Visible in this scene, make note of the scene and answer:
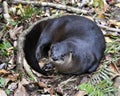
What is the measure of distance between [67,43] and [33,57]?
490 mm

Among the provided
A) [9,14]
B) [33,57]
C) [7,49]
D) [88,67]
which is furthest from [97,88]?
[9,14]

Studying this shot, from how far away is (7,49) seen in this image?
14.7 feet

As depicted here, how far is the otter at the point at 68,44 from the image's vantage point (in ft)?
13.4

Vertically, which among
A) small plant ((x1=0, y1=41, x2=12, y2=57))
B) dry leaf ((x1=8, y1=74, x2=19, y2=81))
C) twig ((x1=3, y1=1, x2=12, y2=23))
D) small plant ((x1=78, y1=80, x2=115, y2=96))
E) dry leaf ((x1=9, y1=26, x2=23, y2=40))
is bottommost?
small plant ((x1=78, y1=80, x2=115, y2=96))

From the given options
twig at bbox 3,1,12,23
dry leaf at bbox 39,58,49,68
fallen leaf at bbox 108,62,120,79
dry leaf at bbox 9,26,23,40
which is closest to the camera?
fallen leaf at bbox 108,62,120,79

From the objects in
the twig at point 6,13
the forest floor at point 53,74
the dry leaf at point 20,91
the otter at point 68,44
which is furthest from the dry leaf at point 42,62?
the twig at point 6,13

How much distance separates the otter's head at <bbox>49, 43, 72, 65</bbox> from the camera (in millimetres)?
3849

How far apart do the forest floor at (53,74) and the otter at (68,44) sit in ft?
0.35

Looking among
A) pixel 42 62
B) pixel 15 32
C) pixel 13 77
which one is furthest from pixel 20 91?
pixel 15 32

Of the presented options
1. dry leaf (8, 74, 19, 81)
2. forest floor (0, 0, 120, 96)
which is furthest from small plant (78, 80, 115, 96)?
dry leaf (8, 74, 19, 81)

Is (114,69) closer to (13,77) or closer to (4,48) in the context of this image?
(13,77)

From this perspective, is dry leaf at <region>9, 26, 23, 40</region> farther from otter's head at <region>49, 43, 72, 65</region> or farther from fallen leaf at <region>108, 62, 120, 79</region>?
fallen leaf at <region>108, 62, 120, 79</region>

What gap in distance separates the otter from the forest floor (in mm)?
106

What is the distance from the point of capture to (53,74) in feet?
14.4
